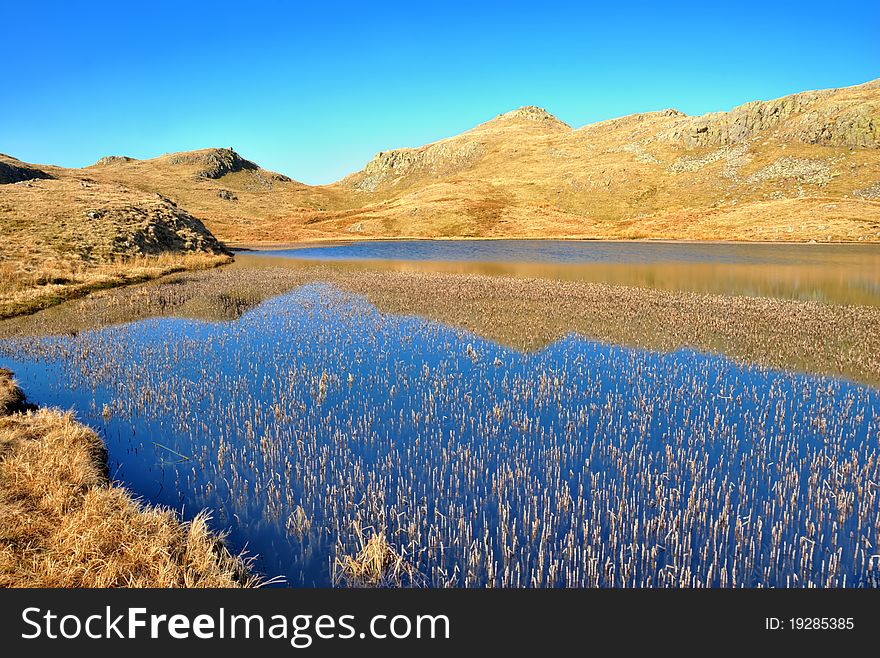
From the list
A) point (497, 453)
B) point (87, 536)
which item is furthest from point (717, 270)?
point (87, 536)

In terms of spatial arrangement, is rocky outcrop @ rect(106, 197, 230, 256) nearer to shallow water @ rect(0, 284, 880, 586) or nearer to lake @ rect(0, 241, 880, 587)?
lake @ rect(0, 241, 880, 587)

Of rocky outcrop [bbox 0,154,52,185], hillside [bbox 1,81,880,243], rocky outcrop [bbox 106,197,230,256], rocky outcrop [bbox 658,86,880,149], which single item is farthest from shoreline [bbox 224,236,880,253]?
rocky outcrop [bbox 658,86,880,149]

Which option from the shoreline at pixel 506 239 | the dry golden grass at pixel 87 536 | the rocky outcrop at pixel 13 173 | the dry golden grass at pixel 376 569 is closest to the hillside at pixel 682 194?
the shoreline at pixel 506 239

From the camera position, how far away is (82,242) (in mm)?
47719

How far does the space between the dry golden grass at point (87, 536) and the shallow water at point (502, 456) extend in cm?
78

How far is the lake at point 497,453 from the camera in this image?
7.23 m

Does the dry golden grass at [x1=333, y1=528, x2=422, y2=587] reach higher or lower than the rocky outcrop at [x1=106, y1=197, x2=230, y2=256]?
lower

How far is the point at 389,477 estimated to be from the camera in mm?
9688

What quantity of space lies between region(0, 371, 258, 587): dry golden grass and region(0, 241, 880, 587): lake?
0.76 m

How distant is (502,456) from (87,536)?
23.9ft

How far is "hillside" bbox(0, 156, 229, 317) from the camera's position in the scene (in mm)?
34125

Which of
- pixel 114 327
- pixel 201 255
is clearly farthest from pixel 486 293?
pixel 201 255

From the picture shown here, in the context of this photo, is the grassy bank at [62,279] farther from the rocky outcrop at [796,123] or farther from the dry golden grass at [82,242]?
the rocky outcrop at [796,123]

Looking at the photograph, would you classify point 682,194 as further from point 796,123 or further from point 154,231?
point 154,231
